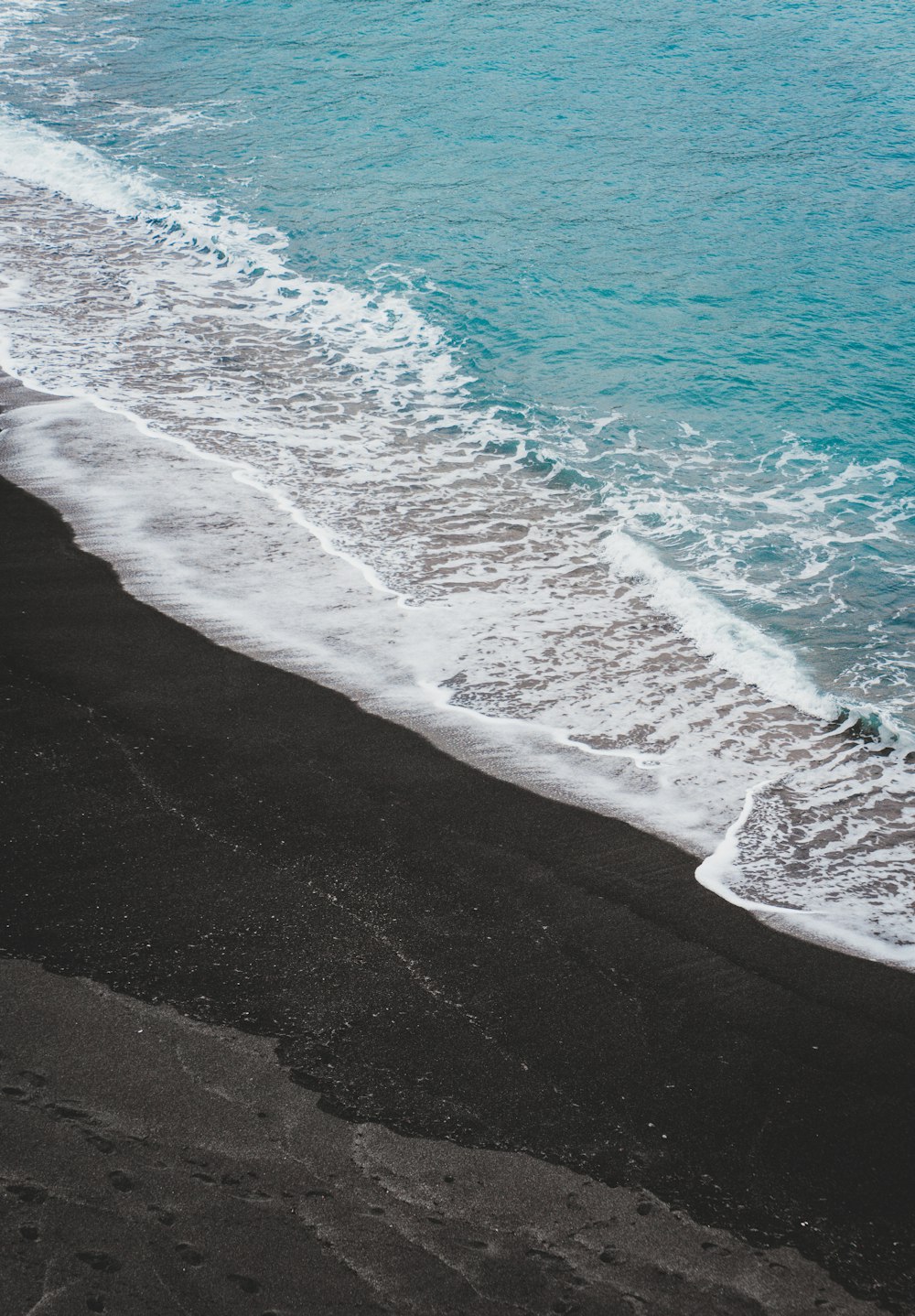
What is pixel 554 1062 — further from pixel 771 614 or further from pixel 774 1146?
pixel 771 614

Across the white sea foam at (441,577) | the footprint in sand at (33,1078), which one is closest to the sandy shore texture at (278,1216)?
the footprint in sand at (33,1078)

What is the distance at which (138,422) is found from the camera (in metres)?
8.73

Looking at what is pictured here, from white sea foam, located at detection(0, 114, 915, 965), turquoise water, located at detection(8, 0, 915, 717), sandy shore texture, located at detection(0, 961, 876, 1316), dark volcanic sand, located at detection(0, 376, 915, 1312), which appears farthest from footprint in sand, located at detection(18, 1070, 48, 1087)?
turquoise water, located at detection(8, 0, 915, 717)

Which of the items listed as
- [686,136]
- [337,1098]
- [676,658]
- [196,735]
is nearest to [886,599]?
[676,658]

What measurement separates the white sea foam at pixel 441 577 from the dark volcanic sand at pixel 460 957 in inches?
16.6

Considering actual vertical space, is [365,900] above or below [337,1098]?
above

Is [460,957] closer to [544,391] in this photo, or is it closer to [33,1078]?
[33,1078]

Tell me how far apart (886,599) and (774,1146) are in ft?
15.8

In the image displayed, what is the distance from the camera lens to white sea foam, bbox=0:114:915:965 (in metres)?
4.74

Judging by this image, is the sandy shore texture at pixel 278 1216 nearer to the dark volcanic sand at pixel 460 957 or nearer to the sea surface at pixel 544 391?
the dark volcanic sand at pixel 460 957

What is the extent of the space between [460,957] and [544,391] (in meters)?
8.03

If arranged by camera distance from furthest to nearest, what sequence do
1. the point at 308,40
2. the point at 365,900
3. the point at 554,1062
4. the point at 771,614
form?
1. the point at 308,40
2. the point at 771,614
3. the point at 365,900
4. the point at 554,1062

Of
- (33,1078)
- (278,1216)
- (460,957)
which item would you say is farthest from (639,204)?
(278,1216)

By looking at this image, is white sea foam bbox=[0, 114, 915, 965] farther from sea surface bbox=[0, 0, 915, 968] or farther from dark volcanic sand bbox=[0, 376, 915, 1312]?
dark volcanic sand bbox=[0, 376, 915, 1312]
